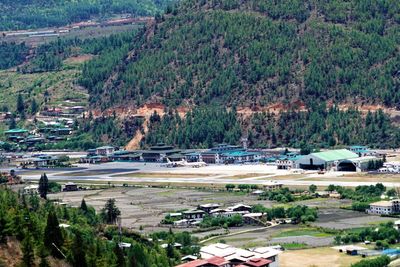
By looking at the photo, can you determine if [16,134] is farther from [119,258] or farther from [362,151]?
[119,258]

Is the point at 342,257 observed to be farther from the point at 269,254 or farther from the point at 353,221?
the point at 353,221

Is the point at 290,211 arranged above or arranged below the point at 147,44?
below

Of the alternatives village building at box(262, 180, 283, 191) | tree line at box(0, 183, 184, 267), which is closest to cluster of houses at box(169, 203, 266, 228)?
village building at box(262, 180, 283, 191)

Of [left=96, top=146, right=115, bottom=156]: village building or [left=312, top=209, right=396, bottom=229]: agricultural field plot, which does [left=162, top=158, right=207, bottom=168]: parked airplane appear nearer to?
[left=96, top=146, right=115, bottom=156]: village building

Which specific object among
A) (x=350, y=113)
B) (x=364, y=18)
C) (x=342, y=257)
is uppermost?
(x=364, y=18)

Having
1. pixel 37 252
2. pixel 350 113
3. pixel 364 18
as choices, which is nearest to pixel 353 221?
pixel 37 252

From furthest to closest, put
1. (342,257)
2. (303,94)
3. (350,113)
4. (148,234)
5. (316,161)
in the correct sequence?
(303,94) < (350,113) < (316,161) < (148,234) < (342,257)
